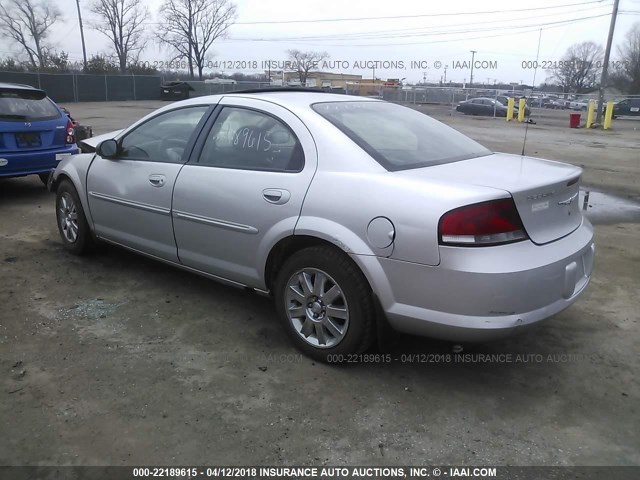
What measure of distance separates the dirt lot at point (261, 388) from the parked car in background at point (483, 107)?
29612 millimetres

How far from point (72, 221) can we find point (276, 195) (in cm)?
268

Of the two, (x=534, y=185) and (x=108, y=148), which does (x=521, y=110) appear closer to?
(x=108, y=148)

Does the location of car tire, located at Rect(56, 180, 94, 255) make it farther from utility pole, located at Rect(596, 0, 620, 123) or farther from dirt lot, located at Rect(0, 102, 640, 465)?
utility pole, located at Rect(596, 0, 620, 123)

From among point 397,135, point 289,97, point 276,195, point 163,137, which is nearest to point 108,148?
point 163,137

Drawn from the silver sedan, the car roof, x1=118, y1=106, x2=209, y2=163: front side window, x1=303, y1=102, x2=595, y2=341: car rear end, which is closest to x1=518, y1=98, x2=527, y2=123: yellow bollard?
the silver sedan

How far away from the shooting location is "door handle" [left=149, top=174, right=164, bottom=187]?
4055mm

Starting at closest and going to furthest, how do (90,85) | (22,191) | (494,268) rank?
(494,268)
(22,191)
(90,85)

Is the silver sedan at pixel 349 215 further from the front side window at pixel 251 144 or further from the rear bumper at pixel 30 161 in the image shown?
the rear bumper at pixel 30 161

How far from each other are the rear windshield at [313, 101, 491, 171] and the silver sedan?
0.02 metres

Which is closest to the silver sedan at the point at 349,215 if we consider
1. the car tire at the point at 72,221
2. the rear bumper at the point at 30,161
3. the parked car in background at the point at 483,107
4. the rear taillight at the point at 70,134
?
the car tire at the point at 72,221

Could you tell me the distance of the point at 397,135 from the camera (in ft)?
12.0

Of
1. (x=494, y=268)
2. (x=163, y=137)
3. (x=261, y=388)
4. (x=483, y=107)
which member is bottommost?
(x=261, y=388)

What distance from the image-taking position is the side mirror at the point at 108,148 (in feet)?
14.4

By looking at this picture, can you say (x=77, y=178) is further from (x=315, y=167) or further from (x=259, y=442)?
(x=259, y=442)
